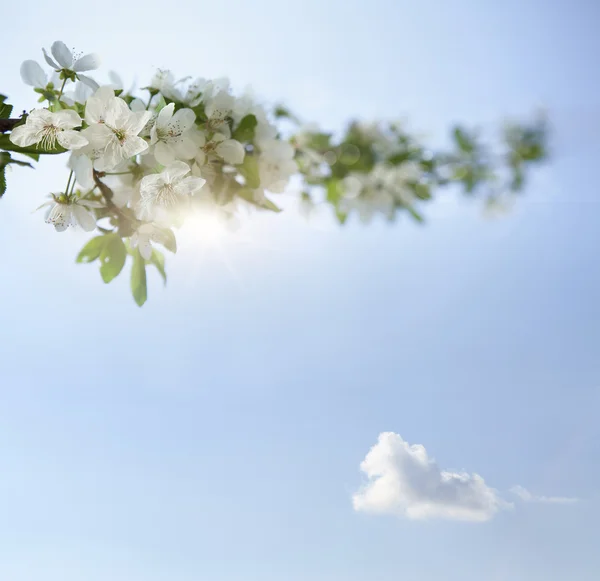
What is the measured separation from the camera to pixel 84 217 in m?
0.84

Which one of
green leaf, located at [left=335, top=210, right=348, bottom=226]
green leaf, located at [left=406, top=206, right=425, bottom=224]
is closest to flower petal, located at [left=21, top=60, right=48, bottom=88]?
green leaf, located at [left=335, top=210, right=348, bottom=226]

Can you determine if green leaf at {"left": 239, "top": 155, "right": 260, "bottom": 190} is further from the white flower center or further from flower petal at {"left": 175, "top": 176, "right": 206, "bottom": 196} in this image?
the white flower center

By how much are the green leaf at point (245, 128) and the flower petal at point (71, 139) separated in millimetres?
275

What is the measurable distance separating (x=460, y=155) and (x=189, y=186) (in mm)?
911

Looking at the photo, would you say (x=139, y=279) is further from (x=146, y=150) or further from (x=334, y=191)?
(x=334, y=191)

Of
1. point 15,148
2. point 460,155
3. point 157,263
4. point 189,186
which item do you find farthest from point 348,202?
point 15,148

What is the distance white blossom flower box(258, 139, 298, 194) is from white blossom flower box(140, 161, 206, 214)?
0.22 m

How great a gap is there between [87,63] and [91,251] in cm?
30

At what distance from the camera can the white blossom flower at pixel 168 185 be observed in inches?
29.5

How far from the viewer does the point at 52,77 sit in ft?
2.82

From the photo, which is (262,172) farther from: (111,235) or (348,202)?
(348,202)

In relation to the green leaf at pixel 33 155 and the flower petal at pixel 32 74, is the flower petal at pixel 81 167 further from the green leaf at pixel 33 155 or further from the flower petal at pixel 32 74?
the flower petal at pixel 32 74

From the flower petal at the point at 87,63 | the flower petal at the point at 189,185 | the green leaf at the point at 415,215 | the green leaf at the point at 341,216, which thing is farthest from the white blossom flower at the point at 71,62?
the green leaf at the point at 415,215

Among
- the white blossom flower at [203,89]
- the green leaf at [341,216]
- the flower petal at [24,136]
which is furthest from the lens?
the green leaf at [341,216]
